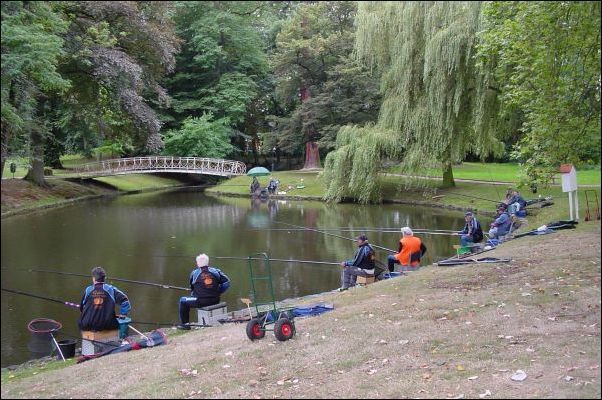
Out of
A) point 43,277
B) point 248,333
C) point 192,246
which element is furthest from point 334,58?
point 248,333

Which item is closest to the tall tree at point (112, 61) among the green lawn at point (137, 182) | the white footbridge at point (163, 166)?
the white footbridge at point (163, 166)

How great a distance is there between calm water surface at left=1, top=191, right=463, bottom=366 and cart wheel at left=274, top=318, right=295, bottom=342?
8.87 ft

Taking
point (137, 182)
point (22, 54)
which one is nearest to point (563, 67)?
point (22, 54)

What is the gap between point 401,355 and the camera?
5484 millimetres

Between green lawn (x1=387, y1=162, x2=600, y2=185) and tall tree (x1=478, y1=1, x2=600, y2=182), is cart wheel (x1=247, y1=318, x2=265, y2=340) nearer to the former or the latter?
tall tree (x1=478, y1=1, x2=600, y2=182)

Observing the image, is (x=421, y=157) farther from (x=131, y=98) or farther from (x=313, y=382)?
(x=313, y=382)

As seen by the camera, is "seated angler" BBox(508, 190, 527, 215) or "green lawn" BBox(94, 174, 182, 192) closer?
"seated angler" BBox(508, 190, 527, 215)

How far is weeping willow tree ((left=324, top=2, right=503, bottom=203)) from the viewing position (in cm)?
2245

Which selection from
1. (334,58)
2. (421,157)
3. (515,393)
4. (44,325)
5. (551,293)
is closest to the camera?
(515,393)

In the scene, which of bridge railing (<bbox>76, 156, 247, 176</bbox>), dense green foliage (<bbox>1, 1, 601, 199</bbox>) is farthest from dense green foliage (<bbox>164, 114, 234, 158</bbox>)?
bridge railing (<bbox>76, 156, 247, 176</bbox>)

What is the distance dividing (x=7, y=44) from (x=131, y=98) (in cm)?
613

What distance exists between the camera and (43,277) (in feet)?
33.8

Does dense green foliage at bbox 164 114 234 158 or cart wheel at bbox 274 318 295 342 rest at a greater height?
dense green foliage at bbox 164 114 234 158

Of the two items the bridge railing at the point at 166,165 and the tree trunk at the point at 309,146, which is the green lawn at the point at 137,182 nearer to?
the bridge railing at the point at 166,165
